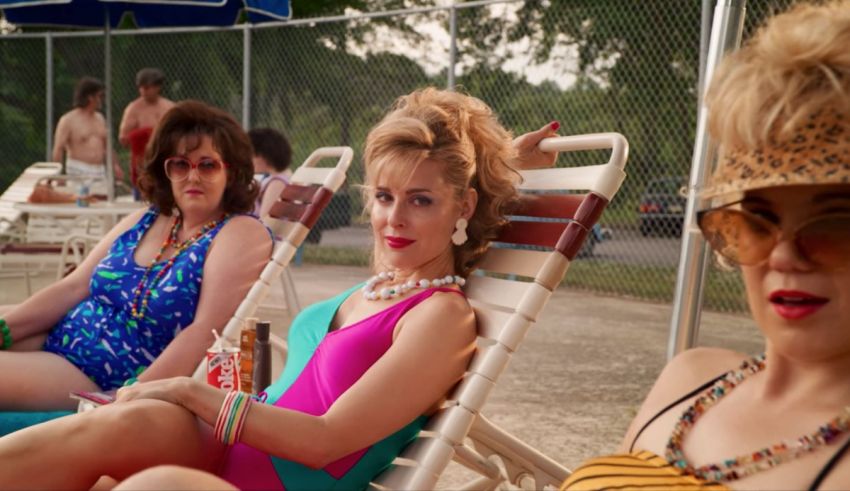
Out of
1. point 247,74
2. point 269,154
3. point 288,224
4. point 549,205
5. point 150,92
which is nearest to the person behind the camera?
point 549,205

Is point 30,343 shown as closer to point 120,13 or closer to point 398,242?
point 398,242

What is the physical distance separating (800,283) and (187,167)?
8.25ft

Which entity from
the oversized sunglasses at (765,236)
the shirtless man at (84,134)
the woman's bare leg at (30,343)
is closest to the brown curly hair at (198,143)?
the woman's bare leg at (30,343)

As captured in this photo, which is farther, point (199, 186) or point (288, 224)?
Answer: point (288, 224)

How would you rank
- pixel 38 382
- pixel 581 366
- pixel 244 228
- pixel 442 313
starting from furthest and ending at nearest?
pixel 581 366
pixel 244 228
pixel 38 382
pixel 442 313

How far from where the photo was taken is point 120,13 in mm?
7953

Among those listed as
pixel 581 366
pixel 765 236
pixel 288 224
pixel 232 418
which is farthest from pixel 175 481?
pixel 581 366

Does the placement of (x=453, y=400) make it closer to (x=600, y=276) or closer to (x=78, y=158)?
(x=600, y=276)

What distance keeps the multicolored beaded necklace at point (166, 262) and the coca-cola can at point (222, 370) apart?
0.72m

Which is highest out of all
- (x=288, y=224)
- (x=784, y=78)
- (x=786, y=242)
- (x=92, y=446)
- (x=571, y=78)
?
(x=571, y=78)

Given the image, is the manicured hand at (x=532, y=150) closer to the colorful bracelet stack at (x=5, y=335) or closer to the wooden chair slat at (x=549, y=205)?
the wooden chair slat at (x=549, y=205)

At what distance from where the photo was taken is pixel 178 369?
3.11m

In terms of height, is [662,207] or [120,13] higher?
[120,13]

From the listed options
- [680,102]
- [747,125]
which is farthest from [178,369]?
[680,102]
